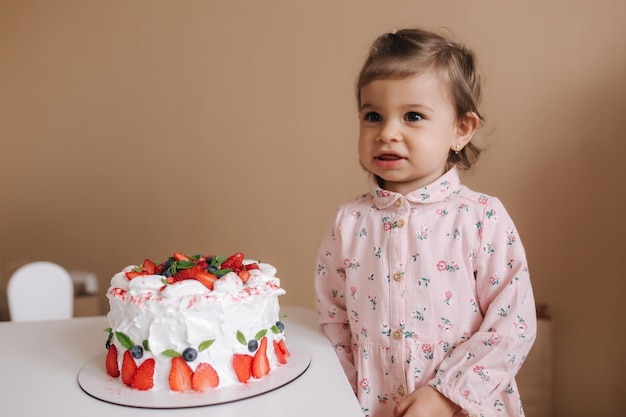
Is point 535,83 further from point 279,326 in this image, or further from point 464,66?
point 279,326

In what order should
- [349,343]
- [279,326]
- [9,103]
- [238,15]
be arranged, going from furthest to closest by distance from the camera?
[9,103]
[238,15]
[349,343]
[279,326]

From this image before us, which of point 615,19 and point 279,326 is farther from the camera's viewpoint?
point 615,19

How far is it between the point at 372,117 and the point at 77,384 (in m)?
0.75

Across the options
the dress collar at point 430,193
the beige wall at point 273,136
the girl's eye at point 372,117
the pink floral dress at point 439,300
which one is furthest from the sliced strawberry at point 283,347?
the beige wall at point 273,136

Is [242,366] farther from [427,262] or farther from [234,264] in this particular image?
[427,262]

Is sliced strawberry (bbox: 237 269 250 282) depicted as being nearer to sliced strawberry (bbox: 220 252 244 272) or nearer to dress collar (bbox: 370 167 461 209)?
sliced strawberry (bbox: 220 252 244 272)

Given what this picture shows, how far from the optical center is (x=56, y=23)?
7.04ft

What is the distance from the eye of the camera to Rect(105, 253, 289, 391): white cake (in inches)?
38.7

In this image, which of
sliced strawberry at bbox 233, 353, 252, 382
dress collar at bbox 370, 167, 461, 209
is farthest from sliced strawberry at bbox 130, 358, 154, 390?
dress collar at bbox 370, 167, 461, 209

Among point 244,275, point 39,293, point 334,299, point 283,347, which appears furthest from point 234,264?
point 39,293

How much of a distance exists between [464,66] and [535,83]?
67 centimetres

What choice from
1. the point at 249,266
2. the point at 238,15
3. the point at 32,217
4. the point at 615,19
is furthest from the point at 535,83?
the point at 32,217

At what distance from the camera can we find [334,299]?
136 cm

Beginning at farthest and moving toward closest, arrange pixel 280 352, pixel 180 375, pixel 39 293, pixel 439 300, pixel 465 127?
pixel 39 293 < pixel 465 127 < pixel 439 300 < pixel 280 352 < pixel 180 375
